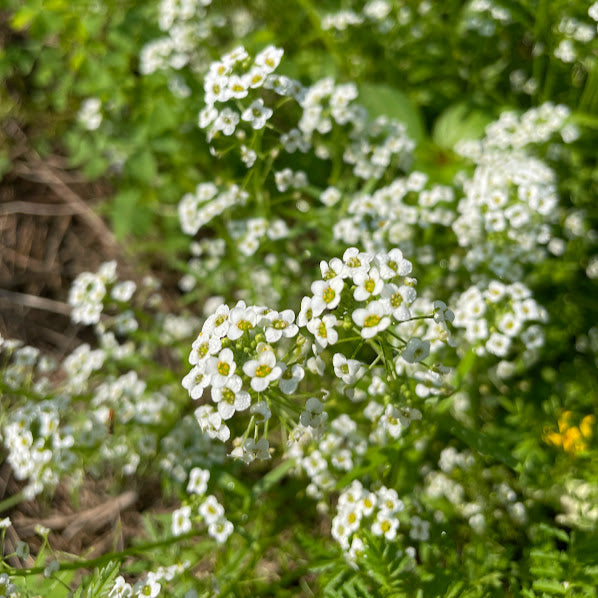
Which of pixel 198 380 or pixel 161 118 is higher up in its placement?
pixel 198 380

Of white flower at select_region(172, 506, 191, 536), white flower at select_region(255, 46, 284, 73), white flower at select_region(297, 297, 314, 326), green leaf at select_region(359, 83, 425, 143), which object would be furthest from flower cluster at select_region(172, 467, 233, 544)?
green leaf at select_region(359, 83, 425, 143)

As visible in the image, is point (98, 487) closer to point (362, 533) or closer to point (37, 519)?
point (37, 519)

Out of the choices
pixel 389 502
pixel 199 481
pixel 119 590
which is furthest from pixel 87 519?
→ pixel 389 502

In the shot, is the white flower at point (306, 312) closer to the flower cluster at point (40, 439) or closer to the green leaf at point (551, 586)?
the green leaf at point (551, 586)

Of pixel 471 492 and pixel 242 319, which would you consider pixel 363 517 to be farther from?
pixel 242 319

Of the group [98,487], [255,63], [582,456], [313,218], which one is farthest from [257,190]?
[98,487]

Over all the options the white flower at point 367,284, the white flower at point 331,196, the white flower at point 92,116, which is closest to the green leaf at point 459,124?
the white flower at point 331,196

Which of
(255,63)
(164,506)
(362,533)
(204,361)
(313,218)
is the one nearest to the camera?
(204,361)
